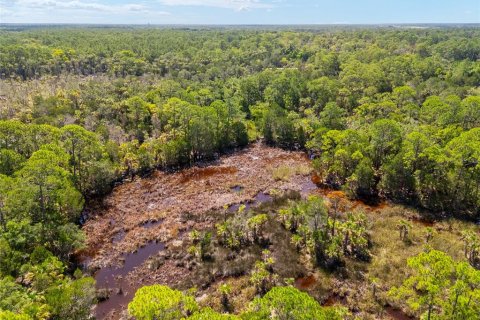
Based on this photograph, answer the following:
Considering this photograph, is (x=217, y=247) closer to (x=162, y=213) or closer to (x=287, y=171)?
(x=162, y=213)

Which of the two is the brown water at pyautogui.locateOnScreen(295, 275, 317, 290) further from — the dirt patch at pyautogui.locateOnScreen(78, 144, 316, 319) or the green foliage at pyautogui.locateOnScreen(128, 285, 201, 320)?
the green foliage at pyautogui.locateOnScreen(128, 285, 201, 320)

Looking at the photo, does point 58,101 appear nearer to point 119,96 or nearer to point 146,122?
point 119,96

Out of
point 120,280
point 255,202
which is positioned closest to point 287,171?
point 255,202

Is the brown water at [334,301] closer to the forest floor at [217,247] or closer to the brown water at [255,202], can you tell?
the forest floor at [217,247]

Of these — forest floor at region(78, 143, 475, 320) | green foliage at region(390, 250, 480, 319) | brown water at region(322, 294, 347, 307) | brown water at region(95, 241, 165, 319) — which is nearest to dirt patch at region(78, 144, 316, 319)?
brown water at region(95, 241, 165, 319)

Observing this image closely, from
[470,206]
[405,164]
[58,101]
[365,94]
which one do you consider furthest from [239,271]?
[365,94]
